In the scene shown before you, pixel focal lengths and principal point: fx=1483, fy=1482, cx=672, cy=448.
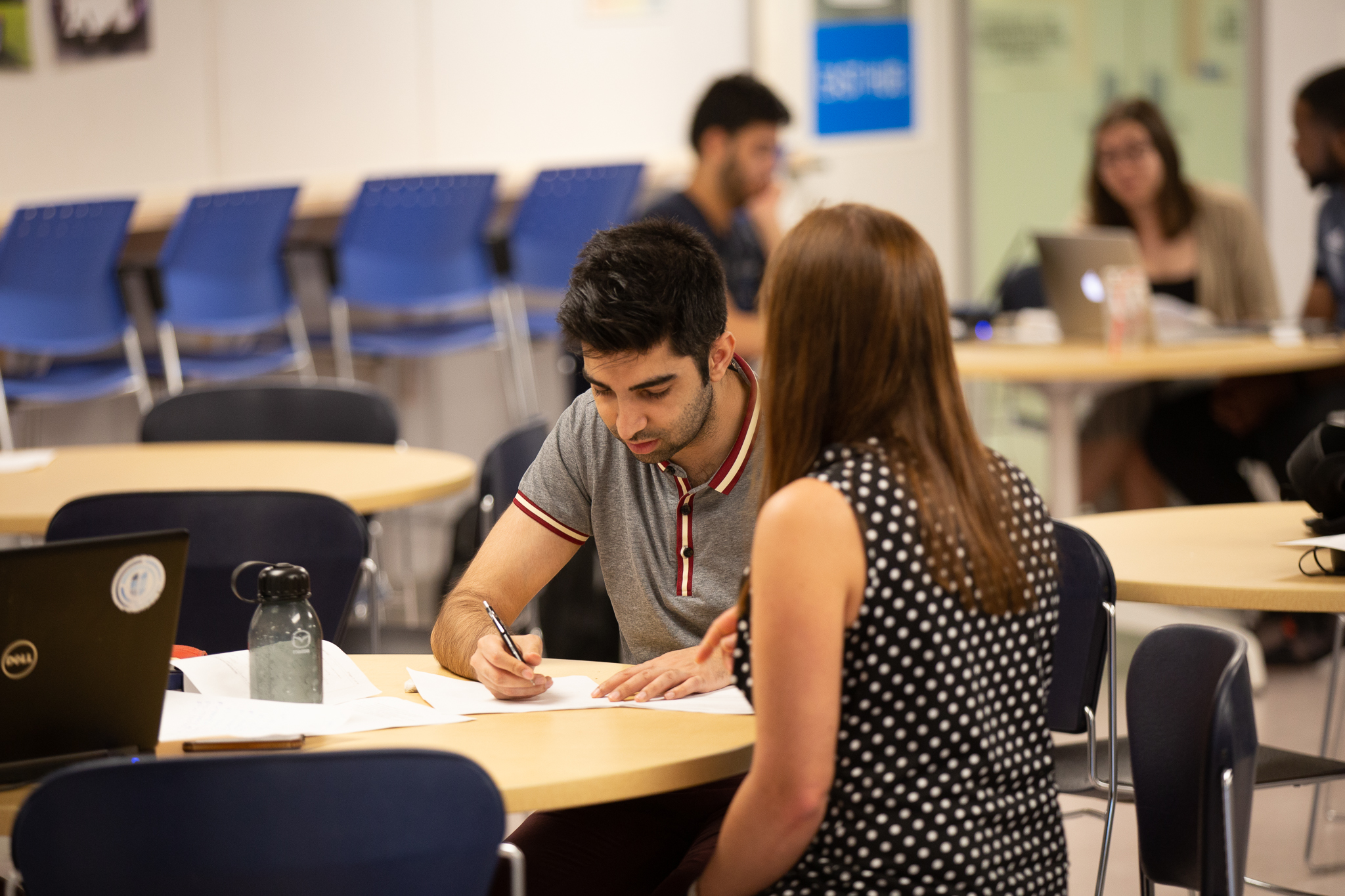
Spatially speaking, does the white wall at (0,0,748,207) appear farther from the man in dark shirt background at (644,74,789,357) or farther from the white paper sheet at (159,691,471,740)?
the white paper sheet at (159,691,471,740)

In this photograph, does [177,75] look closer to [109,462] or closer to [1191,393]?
[109,462]

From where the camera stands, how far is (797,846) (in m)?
1.35

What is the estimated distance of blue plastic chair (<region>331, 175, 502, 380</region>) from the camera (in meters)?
5.31

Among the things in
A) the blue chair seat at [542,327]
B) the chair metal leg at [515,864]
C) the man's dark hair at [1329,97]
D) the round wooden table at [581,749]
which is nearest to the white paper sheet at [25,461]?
the round wooden table at [581,749]

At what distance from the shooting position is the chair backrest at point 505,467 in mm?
2652

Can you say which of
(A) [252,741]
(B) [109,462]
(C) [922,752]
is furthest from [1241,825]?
(B) [109,462]

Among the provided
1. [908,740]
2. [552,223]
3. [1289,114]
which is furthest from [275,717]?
[1289,114]

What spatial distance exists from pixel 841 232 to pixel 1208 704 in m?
0.64

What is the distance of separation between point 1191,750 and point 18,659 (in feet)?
3.85

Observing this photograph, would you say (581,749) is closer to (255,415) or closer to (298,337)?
(255,415)

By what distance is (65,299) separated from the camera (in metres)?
4.79

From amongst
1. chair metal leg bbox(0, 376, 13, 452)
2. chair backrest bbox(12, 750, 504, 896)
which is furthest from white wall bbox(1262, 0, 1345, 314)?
chair backrest bbox(12, 750, 504, 896)

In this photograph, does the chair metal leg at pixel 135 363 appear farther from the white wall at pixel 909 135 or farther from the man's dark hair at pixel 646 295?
the man's dark hair at pixel 646 295

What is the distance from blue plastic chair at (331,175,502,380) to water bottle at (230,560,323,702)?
3.70 meters
